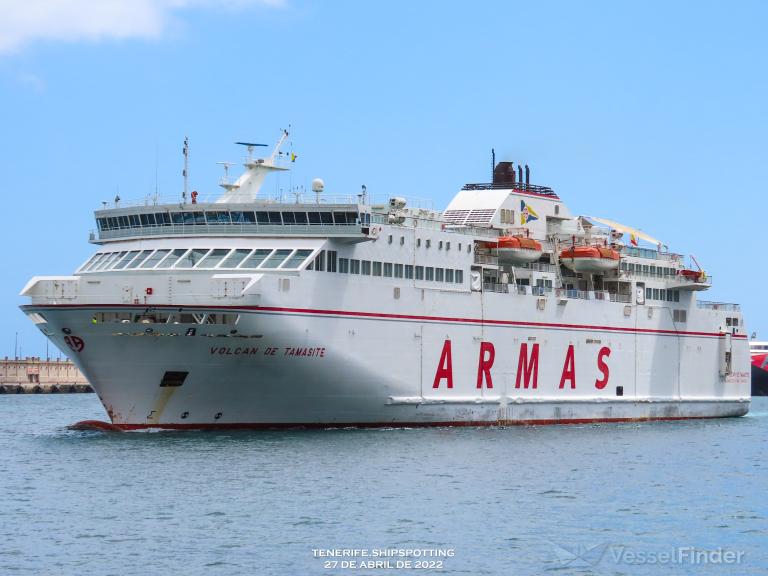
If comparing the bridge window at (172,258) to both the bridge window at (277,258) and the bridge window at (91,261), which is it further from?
the bridge window at (91,261)

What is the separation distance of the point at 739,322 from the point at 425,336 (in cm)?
2436

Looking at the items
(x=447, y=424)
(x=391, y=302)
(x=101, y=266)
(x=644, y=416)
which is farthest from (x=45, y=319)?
(x=644, y=416)

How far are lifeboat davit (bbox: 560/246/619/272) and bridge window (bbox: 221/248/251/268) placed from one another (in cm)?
1673

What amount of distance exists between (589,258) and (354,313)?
1446 centimetres

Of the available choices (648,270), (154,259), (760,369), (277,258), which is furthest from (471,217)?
(760,369)

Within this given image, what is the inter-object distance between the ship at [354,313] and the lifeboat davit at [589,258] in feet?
0.23

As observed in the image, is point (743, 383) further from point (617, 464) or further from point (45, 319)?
point (45, 319)

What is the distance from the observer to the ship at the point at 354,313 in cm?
3903

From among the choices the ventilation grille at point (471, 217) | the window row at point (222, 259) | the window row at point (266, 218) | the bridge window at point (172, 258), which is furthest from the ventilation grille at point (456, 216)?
the bridge window at point (172, 258)

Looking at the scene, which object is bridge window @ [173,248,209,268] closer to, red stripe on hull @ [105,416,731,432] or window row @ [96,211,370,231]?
window row @ [96,211,370,231]

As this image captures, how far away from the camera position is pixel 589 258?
172 feet

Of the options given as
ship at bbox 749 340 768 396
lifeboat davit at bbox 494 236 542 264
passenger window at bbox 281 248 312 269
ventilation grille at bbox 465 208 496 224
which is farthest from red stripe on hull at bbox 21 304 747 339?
ship at bbox 749 340 768 396

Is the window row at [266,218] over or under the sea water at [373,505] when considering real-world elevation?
over

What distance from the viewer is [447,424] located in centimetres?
4566
